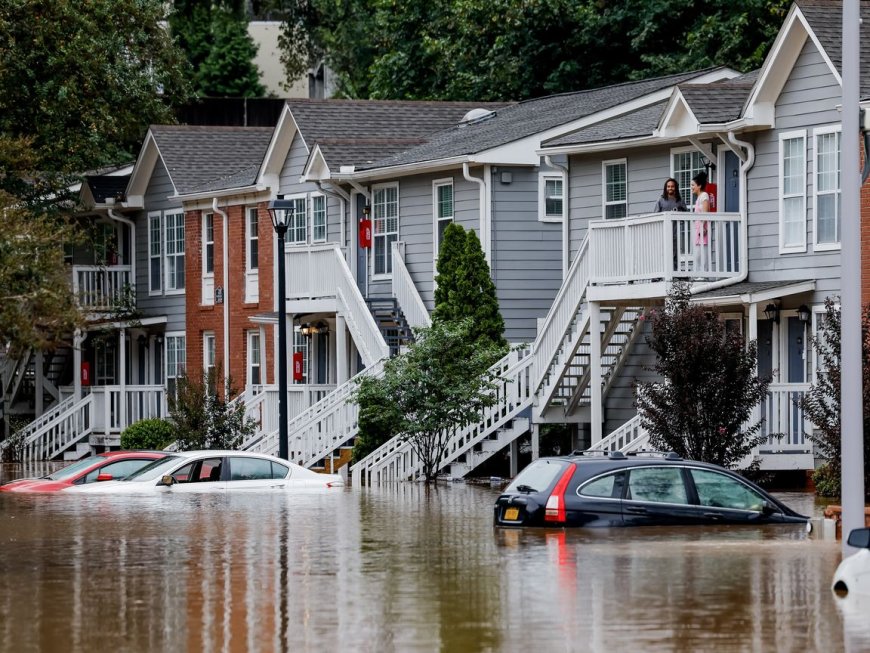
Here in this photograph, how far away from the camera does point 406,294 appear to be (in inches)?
1635

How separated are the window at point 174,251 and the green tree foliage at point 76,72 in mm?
2666

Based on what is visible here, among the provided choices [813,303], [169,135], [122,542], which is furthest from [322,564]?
[169,135]

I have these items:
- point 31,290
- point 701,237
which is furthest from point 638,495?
point 701,237

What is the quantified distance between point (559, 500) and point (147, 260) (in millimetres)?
31463

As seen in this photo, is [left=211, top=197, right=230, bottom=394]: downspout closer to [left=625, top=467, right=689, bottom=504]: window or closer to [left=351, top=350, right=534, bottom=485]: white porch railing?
[left=351, top=350, right=534, bottom=485]: white porch railing

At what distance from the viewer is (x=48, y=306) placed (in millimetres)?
20219

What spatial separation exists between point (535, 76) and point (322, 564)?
38.0 m

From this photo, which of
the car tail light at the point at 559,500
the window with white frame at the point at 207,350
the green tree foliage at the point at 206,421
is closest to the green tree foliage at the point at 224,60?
the window with white frame at the point at 207,350

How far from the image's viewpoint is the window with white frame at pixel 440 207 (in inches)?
1628

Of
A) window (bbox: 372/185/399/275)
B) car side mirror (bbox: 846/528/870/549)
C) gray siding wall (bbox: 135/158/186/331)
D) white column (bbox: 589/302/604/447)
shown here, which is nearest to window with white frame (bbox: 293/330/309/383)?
window (bbox: 372/185/399/275)

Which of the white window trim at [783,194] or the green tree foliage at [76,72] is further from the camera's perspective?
the green tree foliage at [76,72]

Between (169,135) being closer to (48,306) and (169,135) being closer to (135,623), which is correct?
(48,306)

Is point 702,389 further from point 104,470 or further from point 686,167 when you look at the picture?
point 104,470

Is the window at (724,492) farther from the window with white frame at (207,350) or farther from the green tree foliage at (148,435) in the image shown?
the window with white frame at (207,350)
